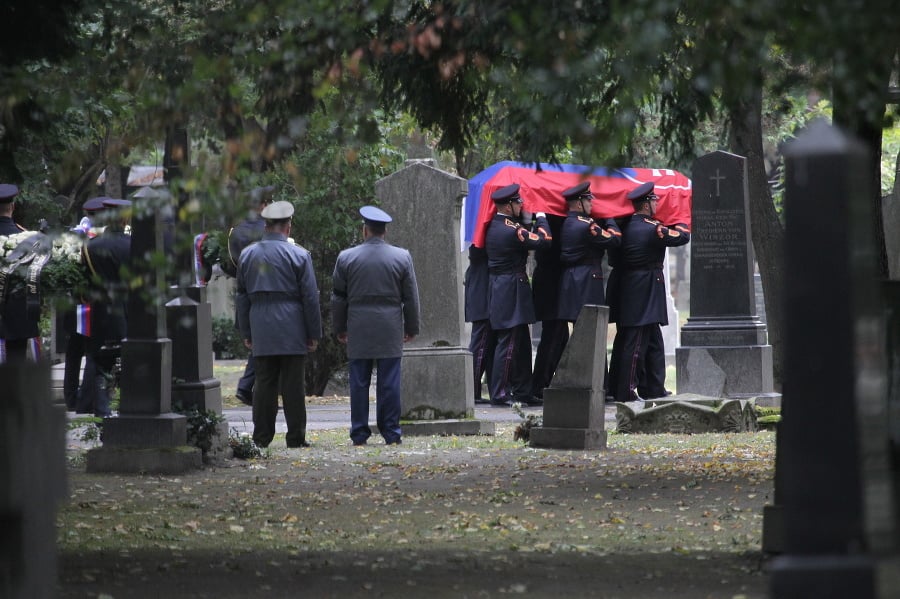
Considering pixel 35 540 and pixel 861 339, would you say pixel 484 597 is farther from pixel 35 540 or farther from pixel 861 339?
pixel 861 339

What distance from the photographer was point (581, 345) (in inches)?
530

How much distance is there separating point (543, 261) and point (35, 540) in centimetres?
1554

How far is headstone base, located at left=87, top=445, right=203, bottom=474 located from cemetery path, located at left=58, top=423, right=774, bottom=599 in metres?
0.20

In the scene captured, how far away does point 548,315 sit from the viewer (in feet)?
63.0

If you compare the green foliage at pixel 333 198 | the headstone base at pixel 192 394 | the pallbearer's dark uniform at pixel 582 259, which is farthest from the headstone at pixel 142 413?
the green foliage at pixel 333 198

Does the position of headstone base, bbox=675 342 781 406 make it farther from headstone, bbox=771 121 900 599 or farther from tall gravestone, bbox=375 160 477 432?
headstone, bbox=771 121 900 599

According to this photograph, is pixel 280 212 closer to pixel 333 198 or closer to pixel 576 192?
pixel 576 192

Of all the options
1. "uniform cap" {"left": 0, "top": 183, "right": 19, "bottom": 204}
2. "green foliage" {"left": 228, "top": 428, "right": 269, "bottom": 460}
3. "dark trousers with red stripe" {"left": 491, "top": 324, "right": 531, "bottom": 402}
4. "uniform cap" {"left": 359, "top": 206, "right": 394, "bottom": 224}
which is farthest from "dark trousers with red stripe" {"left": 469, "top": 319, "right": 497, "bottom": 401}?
"uniform cap" {"left": 0, "top": 183, "right": 19, "bottom": 204}

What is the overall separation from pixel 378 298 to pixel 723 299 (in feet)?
18.0

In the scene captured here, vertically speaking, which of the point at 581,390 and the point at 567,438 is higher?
the point at 581,390

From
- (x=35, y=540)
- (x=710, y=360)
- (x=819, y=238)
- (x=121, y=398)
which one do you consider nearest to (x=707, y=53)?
(x=819, y=238)

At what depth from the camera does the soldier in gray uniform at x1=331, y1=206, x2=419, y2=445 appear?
14234 mm

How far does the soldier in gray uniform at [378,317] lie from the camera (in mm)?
14234

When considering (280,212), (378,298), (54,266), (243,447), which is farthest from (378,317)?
(54,266)
